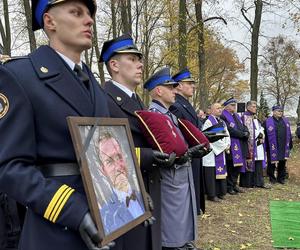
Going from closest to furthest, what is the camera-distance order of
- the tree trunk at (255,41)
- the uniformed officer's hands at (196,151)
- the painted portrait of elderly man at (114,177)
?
the painted portrait of elderly man at (114,177) → the uniformed officer's hands at (196,151) → the tree trunk at (255,41)

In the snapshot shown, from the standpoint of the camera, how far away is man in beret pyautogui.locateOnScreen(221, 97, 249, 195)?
8.53 m

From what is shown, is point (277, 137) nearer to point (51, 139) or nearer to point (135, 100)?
point (135, 100)

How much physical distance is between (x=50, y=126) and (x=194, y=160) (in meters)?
3.31

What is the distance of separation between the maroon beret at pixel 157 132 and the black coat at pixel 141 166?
6cm

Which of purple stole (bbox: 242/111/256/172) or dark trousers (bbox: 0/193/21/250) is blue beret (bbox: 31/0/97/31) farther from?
purple stole (bbox: 242/111/256/172)

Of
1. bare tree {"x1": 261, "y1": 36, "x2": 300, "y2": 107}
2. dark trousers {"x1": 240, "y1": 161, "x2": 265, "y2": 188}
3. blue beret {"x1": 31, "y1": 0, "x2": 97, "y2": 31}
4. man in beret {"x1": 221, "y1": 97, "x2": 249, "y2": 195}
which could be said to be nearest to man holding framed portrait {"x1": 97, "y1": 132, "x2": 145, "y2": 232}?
blue beret {"x1": 31, "y1": 0, "x2": 97, "y2": 31}

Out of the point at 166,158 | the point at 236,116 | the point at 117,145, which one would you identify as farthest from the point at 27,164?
the point at 236,116

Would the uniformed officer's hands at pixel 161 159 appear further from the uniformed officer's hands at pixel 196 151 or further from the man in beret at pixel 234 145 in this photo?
the man in beret at pixel 234 145

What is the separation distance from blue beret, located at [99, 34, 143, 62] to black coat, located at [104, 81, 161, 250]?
0.75ft

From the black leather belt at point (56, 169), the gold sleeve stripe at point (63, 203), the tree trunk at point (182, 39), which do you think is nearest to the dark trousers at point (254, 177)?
the tree trunk at point (182, 39)

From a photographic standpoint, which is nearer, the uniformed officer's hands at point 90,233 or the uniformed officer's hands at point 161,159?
the uniformed officer's hands at point 90,233

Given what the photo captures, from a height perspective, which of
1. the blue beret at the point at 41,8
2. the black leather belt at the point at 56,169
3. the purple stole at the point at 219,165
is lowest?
the purple stole at the point at 219,165

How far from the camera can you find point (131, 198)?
1.89 metres

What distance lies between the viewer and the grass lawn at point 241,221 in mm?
5277
